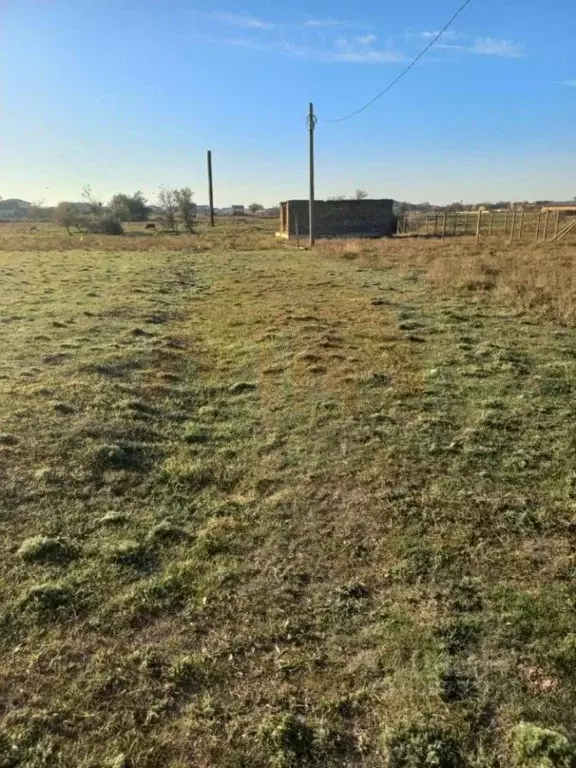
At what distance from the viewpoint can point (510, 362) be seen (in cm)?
737

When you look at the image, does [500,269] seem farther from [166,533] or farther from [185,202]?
[185,202]

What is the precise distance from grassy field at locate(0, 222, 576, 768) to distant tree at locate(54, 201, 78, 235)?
4996 cm

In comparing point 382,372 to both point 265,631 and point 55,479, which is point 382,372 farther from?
point 265,631

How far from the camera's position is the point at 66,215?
53781mm

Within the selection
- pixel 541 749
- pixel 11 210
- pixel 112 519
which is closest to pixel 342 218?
pixel 112 519

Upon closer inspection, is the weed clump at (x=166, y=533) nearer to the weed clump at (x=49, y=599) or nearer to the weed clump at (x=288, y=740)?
the weed clump at (x=49, y=599)

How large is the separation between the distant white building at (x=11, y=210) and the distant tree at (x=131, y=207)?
30523 millimetres

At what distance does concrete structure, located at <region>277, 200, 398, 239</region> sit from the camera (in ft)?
123

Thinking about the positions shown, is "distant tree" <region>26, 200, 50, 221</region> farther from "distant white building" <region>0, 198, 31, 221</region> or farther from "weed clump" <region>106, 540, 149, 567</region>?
"weed clump" <region>106, 540, 149, 567</region>

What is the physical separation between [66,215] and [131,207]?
1450cm

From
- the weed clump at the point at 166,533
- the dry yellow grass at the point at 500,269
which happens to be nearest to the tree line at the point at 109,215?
the dry yellow grass at the point at 500,269

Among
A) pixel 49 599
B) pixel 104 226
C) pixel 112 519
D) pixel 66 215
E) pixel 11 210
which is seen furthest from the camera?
pixel 11 210

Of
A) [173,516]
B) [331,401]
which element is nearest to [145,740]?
→ [173,516]

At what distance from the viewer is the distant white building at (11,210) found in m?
94.9
